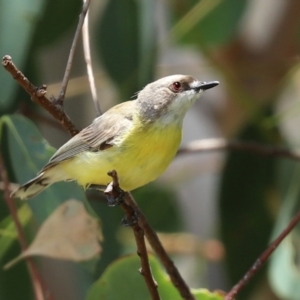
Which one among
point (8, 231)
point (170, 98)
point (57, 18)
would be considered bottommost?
Result: point (8, 231)

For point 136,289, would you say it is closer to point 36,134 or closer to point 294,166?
point 36,134

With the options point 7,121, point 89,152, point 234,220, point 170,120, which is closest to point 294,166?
point 234,220

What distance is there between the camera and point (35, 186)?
1102 millimetres

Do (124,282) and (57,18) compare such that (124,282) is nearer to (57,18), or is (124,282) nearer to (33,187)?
(33,187)

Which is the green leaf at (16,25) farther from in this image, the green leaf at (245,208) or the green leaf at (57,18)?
the green leaf at (245,208)

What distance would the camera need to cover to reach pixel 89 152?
3.54 ft

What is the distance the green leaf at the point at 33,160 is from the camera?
1053mm

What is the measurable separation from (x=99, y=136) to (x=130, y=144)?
75 mm

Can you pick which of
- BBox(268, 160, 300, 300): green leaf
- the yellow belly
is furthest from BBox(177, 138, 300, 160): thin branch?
the yellow belly

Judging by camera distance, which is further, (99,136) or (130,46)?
(130,46)

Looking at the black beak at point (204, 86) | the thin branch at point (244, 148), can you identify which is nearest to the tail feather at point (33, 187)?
the black beak at point (204, 86)

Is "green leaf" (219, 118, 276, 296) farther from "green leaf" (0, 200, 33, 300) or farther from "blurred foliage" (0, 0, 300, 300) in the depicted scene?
"green leaf" (0, 200, 33, 300)

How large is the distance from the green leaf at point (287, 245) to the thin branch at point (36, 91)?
561 mm

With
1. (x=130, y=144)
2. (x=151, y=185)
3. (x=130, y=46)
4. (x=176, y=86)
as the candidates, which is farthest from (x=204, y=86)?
(x=151, y=185)
